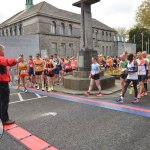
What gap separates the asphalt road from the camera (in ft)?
15.8

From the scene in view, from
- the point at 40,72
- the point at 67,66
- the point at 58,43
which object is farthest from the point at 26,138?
the point at 58,43

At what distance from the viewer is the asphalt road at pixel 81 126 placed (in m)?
4.82

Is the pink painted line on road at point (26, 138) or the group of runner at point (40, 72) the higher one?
the group of runner at point (40, 72)

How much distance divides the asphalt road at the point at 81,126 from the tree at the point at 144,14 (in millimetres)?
29939

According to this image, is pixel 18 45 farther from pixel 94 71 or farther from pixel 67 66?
pixel 94 71

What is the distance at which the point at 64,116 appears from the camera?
708 centimetres

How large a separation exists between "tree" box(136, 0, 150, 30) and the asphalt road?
98.2 ft

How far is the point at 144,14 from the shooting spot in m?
36.7

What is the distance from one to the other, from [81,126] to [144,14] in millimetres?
34388

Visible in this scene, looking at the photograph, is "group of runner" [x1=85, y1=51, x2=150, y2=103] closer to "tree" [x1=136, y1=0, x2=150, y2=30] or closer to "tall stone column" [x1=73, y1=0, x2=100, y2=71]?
"tall stone column" [x1=73, y1=0, x2=100, y2=71]

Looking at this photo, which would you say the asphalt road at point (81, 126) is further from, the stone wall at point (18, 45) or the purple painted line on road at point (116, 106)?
the stone wall at point (18, 45)

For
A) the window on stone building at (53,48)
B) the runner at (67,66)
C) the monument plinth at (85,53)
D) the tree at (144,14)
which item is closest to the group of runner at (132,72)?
the monument plinth at (85,53)

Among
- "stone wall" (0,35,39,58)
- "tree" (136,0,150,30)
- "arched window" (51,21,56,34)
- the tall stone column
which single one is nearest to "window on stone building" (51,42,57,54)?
"arched window" (51,21,56,34)

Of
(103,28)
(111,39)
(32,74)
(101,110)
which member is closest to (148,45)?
(111,39)
